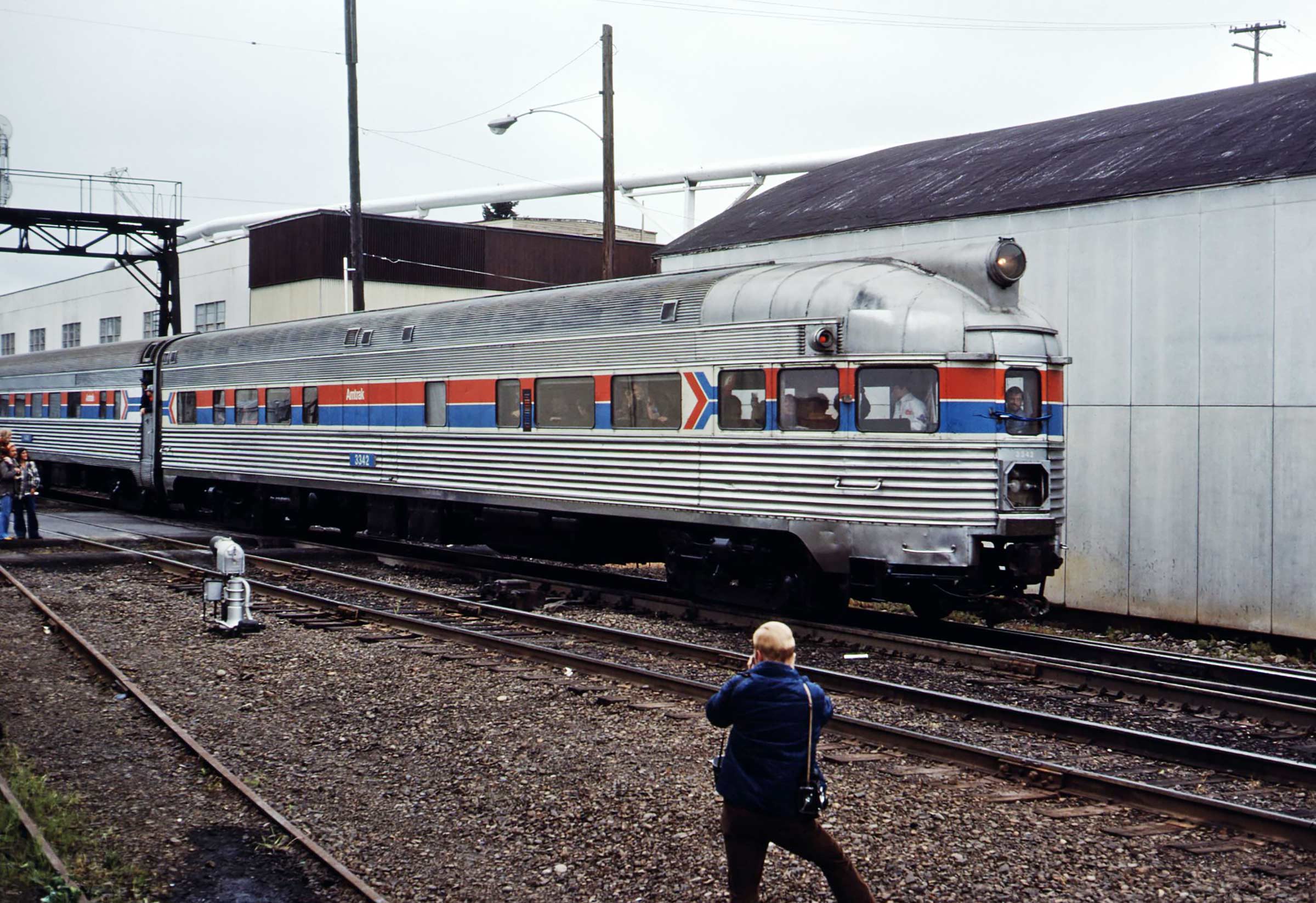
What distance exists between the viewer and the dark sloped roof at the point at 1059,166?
45.7 ft

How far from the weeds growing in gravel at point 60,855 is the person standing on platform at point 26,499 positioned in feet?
44.2

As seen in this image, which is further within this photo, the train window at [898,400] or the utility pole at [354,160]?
the utility pole at [354,160]

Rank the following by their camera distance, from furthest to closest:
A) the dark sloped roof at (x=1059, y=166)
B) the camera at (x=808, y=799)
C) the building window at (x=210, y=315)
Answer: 1. the building window at (x=210, y=315)
2. the dark sloped roof at (x=1059, y=166)
3. the camera at (x=808, y=799)

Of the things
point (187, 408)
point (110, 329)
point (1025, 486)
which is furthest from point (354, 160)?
point (110, 329)

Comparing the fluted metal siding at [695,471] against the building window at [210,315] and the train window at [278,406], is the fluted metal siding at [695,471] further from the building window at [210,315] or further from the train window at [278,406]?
the building window at [210,315]

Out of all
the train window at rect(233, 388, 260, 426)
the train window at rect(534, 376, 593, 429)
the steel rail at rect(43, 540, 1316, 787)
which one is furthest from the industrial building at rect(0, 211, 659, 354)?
the steel rail at rect(43, 540, 1316, 787)

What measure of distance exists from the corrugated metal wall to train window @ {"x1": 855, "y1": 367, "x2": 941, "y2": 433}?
76.5 feet

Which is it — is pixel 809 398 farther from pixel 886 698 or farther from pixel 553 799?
pixel 553 799

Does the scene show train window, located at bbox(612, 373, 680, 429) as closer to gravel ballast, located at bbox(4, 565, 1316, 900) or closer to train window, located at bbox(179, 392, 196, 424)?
gravel ballast, located at bbox(4, 565, 1316, 900)

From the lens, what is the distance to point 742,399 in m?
12.3

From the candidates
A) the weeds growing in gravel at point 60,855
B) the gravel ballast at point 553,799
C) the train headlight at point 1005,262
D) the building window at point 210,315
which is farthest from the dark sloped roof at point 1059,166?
the building window at point 210,315

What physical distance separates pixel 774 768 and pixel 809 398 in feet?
23.5

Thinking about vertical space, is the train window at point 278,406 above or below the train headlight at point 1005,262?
below

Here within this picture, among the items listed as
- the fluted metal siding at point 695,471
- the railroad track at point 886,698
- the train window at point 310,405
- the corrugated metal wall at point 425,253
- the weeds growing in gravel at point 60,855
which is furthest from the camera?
the corrugated metal wall at point 425,253
